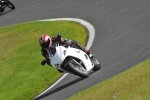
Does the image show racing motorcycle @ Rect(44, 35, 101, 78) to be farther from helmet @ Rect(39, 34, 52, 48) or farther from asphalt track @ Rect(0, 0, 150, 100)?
asphalt track @ Rect(0, 0, 150, 100)

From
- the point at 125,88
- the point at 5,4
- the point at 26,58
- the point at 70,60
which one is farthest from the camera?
the point at 5,4

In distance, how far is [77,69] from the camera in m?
13.4

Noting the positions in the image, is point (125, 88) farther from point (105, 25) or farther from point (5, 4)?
point (5, 4)

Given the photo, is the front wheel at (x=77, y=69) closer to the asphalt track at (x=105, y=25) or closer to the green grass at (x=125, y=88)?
the asphalt track at (x=105, y=25)

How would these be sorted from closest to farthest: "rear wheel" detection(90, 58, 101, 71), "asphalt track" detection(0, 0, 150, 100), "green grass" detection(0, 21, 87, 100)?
"asphalt track" detection(0, 0, 150, 100) < "rear wheel" detection(90, 58, 101, 71) < "green grass" detection(0, 21, 87, 100)

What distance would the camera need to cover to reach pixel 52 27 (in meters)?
21.2

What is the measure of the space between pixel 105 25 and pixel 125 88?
873 centimetres

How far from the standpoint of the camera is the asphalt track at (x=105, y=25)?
13.6 metres

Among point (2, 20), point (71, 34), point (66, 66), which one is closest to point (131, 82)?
point (66, 66)

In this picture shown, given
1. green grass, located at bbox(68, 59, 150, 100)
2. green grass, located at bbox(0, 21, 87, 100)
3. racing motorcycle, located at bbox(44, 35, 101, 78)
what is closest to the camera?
green grass, located at bbox(68, 59, 150, 100)

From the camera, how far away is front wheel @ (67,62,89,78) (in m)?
13.2

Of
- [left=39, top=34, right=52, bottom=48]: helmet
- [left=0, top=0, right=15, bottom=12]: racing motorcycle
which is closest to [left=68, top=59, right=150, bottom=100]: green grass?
[left=39, top=34, right=52, bottom=48]: helmet

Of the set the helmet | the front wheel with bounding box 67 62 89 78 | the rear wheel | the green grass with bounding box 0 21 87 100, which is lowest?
the green grass with bounding box 0 21 87 100

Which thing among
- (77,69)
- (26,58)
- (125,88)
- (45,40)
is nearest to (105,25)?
(26,58)
